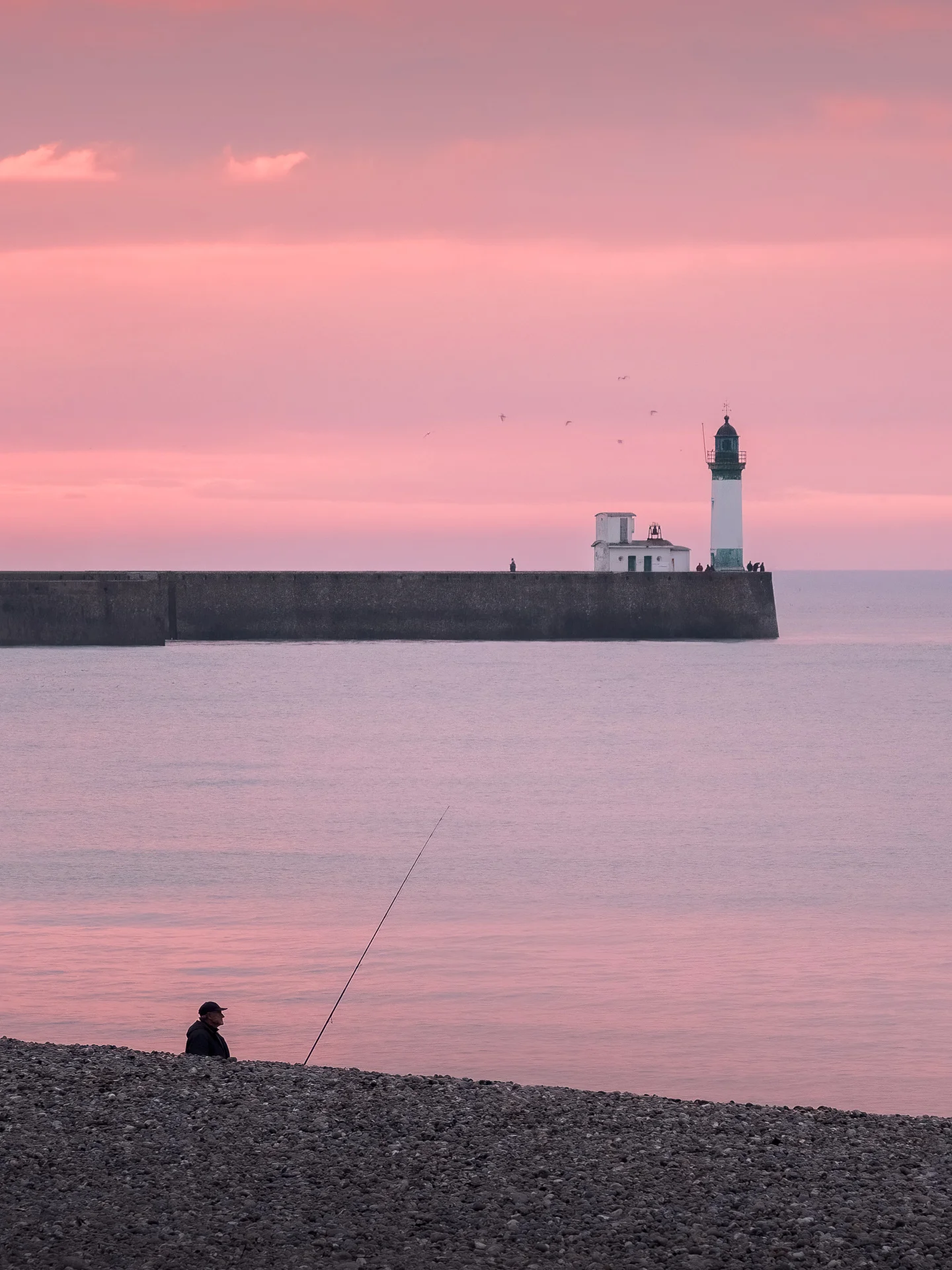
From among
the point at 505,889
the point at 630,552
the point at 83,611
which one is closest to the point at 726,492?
the point at 630,552

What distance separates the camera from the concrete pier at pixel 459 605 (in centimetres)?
5816

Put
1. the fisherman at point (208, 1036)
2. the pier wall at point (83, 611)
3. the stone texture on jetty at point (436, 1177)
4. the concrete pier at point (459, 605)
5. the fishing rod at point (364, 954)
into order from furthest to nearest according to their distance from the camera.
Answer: the concrete pier at point (459, 605)
the pier wall at point (83, 611)
the fishing rod at point (364, 954)
the fisherman at point (208, 1036)
the stone texture on jetty at point (436, 1177)

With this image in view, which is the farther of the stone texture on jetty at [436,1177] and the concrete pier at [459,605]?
the concrete pier at [459,605]

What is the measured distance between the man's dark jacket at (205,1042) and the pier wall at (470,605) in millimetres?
50182

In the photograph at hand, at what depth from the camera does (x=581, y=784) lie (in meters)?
26.7

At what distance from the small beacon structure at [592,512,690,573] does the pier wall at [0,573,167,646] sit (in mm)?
16952

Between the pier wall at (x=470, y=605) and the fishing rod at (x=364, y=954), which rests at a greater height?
the pier wall at (x=470, y=605)

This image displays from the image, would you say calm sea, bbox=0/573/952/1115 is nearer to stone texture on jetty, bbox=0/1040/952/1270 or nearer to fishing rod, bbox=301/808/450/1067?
fishing rod, bbox=301/808/450/1067

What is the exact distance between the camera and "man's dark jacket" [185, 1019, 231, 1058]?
7.54m

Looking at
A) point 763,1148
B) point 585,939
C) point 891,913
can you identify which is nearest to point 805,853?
point 891,913

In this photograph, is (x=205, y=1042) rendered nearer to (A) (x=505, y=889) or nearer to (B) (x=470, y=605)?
(A) (x=505, y=889)

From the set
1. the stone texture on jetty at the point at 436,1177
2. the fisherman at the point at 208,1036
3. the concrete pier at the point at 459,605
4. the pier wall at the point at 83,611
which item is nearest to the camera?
the stone texture on jetty at the point at 436,1177

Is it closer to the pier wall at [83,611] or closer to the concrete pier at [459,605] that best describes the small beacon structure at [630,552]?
the concrete pier at [459,605]

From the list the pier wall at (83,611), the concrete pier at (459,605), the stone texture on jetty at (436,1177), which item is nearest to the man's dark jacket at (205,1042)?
the stone texture on jetty at (436,1177)
